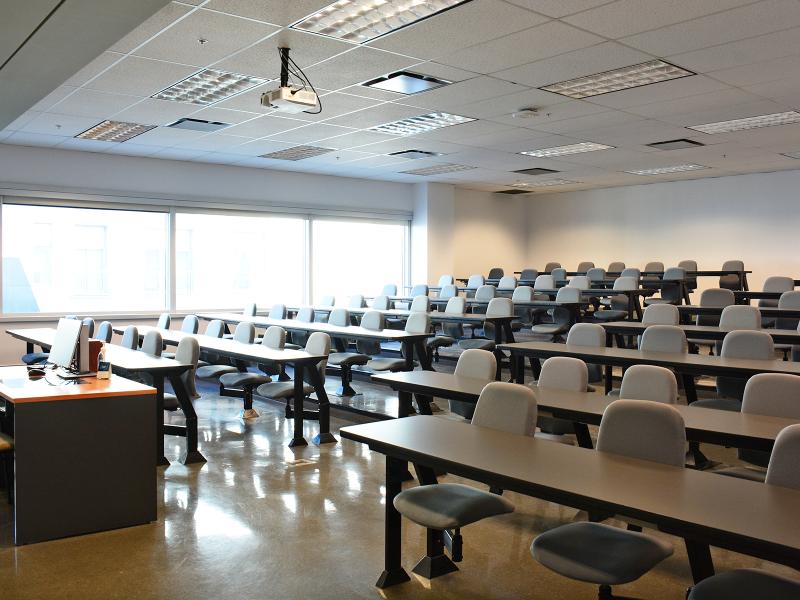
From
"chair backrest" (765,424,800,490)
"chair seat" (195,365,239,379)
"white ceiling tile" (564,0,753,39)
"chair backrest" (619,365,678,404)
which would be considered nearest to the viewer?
"chair backrest" (765,424,800,490)

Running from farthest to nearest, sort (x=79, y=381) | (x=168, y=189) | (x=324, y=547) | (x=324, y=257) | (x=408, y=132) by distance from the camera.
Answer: (x=324, y=257), (x=168, y=189), (x=408, y=132), (x=79, y=381), (x=324, y=547)

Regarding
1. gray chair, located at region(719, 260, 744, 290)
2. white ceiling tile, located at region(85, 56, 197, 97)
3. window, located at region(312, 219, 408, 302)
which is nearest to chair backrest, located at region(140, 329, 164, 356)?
white ceiling tile, located at region(85, 56, 197, 97)

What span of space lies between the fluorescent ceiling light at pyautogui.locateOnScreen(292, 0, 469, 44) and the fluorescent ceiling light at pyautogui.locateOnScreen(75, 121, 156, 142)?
3.97 metres

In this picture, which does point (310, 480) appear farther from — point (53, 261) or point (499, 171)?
point (499, 171)

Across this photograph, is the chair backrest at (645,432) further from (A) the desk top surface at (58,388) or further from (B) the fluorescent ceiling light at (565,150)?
(B) the fluorescent ceiling light at (565,150)

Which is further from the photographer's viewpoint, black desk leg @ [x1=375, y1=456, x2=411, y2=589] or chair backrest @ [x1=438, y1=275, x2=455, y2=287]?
chair backrest @ [x1=438, y1=275, x2=455, y2=287]

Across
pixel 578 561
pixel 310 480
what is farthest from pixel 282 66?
pixel 578 561

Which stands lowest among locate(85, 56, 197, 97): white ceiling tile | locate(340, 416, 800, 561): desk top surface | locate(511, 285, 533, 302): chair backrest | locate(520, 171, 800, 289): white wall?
locate(340, 416, 800, 561): desk top surface

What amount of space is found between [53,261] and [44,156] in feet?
4.68

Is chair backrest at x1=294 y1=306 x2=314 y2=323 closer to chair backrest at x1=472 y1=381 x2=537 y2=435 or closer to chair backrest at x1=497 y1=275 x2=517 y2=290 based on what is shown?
chair backrest at x1=497 y1=275 x2=517 y2=290

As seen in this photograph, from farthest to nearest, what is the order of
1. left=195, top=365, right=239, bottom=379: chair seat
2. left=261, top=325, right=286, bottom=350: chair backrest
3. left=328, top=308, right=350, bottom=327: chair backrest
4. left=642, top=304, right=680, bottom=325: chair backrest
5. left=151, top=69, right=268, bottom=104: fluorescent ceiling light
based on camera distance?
left=328, top=308, right=350, bottom=327: chair backrest < left=642, top=304, right=680, bottom=325: chair backrest < left=195, top=365, right=239, bottom=379: chair seat < left=261, top=325, right=286, bottom=350: chair backrest < left=151, top=69, right=268, bottom=104: fluorescent ceiling light

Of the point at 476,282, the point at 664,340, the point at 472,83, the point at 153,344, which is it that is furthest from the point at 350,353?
the point at 476,282

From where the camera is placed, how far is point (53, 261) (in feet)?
32.3

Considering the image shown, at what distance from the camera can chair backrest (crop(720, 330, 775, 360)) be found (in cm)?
508
